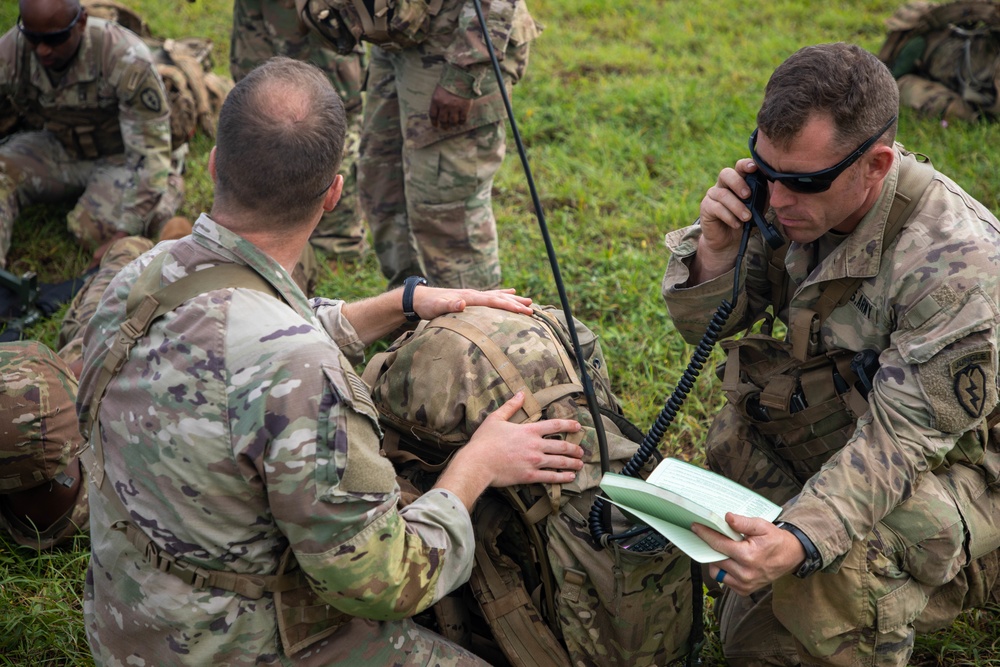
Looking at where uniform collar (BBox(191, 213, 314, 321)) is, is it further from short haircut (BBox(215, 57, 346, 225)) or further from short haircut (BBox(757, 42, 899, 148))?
short haircut (BBox(757, 42, 899, 148))

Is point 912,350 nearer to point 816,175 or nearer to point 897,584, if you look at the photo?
point 816,175

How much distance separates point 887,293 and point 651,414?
1.75 m

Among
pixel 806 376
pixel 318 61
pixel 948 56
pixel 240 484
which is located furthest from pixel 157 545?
pixel 948 56

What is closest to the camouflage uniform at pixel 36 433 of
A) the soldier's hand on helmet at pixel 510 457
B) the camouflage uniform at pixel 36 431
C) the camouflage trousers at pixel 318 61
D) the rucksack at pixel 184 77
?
the camouflage uniform at pixel 36 431

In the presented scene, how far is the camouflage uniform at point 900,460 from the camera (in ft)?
8.44

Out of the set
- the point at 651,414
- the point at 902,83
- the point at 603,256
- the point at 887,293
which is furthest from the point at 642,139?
the point at 887,293

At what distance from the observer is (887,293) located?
9.09 ft

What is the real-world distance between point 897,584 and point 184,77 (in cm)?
605

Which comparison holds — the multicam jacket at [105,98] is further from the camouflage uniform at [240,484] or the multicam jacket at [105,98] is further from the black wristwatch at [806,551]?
the black wristwatch at [806,551]

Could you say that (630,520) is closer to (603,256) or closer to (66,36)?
(603,256)

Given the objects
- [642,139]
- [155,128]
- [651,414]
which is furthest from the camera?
[642,139]

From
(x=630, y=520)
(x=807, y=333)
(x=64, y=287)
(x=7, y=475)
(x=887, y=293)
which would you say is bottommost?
(x=64, y=287)

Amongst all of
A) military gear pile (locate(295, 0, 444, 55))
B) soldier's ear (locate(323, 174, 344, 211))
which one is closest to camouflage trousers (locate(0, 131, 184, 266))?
military gear pile (locate(295, 0, 444, 55))

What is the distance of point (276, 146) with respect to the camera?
2207 mm
